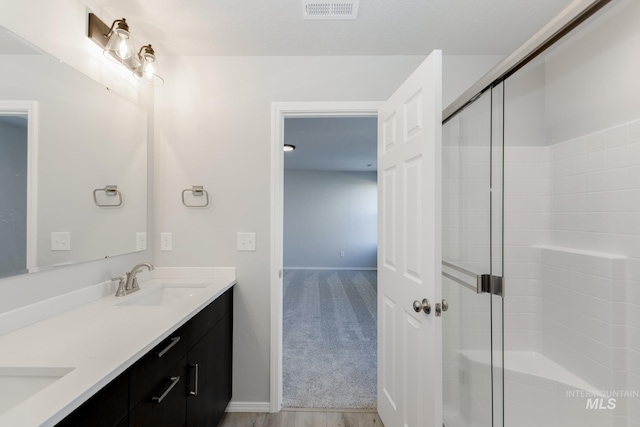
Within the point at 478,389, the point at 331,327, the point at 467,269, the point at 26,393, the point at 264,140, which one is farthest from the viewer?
the point at 331,327

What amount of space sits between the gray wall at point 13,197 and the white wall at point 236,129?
2.80ft

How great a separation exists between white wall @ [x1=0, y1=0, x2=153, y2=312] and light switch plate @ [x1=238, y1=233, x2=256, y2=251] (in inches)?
26.0

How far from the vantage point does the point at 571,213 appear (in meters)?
1.80

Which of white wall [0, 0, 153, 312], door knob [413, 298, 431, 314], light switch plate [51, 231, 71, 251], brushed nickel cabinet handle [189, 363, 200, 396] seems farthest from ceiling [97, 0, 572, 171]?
brushed nickel cabinet handle [189, 363, 200, 396]

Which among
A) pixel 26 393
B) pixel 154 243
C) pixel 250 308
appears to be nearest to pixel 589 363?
pixel 250 308

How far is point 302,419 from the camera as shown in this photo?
185 centimetres

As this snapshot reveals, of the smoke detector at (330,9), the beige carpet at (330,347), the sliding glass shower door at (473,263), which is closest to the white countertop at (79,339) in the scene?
the beige carpet at (330,347)

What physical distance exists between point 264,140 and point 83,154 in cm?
98

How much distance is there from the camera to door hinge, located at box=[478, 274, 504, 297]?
158cm

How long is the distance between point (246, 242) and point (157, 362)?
3.14 ft

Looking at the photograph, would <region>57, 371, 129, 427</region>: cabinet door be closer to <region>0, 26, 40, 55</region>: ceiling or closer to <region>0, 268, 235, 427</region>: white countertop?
<region>0, 268, 235, 427</region>: white countertop

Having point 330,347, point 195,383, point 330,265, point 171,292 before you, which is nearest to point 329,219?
Result: point 330,265

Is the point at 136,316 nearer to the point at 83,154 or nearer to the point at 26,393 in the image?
the point at 26,393

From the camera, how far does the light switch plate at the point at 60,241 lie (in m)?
1.25
